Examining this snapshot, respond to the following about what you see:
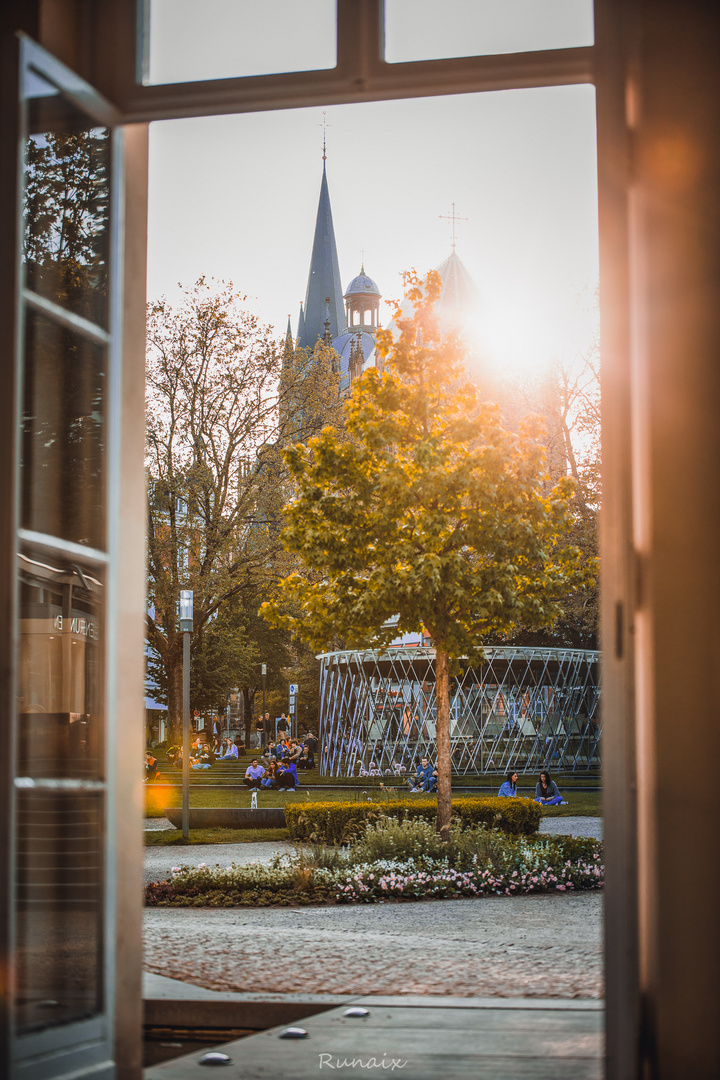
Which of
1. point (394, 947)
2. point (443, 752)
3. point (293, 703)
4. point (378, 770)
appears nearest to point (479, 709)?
point (378, 770)

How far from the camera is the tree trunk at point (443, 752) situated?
1234cm

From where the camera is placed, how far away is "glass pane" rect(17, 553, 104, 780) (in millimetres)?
3965

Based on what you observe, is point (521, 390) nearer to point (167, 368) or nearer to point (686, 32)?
point (167, 368)

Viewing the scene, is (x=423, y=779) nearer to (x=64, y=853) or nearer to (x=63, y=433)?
(x=63, y=433)

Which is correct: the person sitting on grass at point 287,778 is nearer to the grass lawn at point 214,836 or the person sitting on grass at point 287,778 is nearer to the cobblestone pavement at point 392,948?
the grass lawn at point 214,836

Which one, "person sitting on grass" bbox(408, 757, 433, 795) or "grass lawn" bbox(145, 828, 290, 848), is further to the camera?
"person sitting on grass" bbox(408, 757, 433, 795)

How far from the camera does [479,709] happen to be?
27562 millimetres

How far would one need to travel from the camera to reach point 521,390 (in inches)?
1169

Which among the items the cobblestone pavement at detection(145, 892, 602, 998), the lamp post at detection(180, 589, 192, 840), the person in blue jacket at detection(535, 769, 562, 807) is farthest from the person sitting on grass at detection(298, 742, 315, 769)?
the cobblestone pavement at detection(145, 892, 602, 998)

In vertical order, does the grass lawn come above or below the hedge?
below

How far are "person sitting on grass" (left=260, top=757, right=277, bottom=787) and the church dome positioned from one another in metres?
70.6

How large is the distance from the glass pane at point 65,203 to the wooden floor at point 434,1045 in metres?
3.12

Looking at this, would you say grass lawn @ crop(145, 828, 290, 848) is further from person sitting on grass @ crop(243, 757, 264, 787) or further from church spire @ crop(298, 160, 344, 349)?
church spire @ crop(298, 160, 344, 349)

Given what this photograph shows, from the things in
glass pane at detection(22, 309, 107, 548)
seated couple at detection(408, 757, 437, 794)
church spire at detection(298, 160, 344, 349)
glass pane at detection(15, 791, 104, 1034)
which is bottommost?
seated couple at detection(408, 757, 437, 794)
